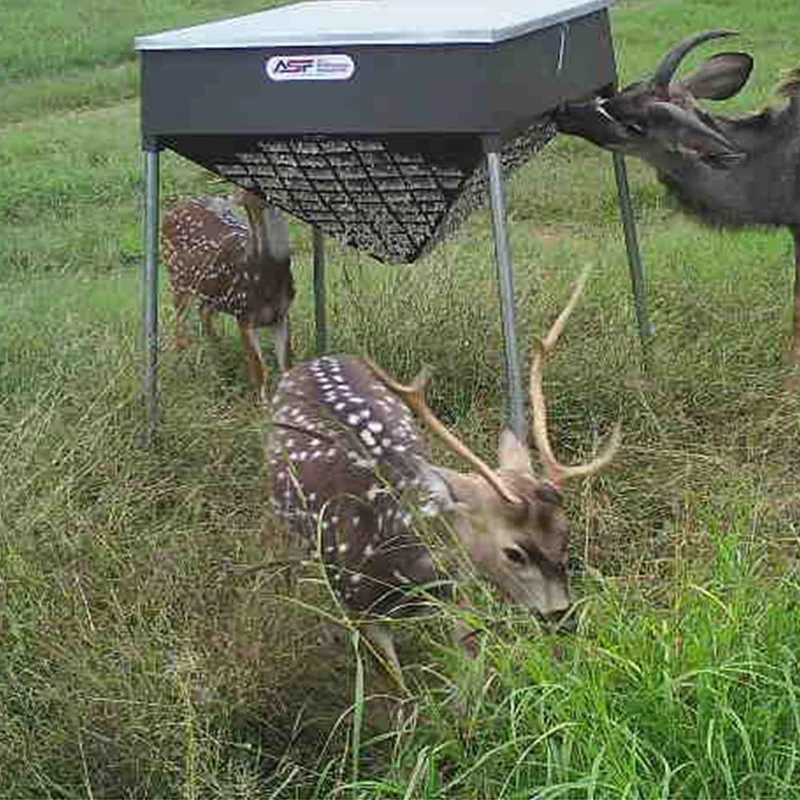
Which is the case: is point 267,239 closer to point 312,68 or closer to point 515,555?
point 312,68

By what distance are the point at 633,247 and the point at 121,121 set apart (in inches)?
244

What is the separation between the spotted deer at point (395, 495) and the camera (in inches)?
124

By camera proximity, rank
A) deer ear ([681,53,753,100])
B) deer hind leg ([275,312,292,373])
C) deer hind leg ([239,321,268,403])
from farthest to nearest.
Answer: deer ear ([681,53,753,100]) → deer hind leg ([275,312,292,373]) → deer hind leg ([239,321,268,403])

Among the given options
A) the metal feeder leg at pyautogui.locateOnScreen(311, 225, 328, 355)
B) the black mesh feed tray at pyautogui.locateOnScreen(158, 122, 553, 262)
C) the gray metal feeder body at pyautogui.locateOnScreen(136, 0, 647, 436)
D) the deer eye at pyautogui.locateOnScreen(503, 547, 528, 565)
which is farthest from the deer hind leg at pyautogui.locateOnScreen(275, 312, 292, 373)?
the deer eye at pyautogui.locateOnScreen(503, 547, 528, 565)

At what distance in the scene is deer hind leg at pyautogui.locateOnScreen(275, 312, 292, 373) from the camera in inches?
213

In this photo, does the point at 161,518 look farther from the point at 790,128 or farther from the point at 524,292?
the point at 790,128

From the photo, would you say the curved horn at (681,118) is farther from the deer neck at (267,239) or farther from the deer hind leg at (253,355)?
the deer hind leg at (253,355)

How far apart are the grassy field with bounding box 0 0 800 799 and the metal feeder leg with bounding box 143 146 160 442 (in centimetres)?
9

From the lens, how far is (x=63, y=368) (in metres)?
5.00

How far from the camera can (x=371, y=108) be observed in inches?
163

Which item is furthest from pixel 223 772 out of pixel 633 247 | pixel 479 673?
pixel 633 247

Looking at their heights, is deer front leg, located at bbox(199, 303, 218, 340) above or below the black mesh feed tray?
below

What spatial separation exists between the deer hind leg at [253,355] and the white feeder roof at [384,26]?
3.46 feet

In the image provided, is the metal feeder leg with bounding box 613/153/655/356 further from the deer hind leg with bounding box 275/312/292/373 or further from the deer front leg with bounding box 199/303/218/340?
the deer front leg with bounding box 199/303/218/340
